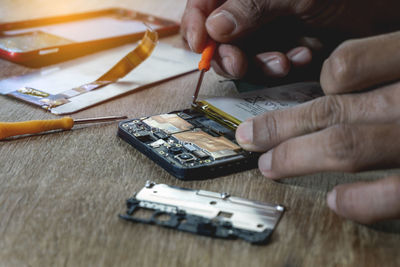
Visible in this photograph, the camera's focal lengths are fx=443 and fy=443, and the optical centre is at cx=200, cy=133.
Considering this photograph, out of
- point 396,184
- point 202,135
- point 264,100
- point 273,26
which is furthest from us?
point 273,26

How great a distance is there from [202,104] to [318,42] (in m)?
0.51

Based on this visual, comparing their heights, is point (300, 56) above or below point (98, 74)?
above

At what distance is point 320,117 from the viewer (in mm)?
680

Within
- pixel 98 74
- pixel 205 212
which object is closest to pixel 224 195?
pixel 205 212

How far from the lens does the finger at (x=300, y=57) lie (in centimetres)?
115

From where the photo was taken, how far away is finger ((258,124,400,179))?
0.60 metres

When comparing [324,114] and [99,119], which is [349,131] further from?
[99,119]

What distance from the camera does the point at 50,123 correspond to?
0.80m

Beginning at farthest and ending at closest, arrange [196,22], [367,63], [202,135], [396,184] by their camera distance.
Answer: [196,22] → [202,135] → [367,63] → [396,184]

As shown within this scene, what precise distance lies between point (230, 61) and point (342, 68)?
462 mm

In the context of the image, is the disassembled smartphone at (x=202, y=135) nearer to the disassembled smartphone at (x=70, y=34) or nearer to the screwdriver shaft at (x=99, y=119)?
the screwdriver shaft at (x=99, y=119)

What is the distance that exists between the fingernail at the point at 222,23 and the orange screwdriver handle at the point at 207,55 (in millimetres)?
51

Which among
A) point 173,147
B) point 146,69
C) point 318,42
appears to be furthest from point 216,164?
point 318,42

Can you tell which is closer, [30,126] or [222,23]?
[30,126]
